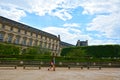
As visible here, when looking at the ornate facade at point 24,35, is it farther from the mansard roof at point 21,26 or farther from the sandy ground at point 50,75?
the sandy ground at point 50,75

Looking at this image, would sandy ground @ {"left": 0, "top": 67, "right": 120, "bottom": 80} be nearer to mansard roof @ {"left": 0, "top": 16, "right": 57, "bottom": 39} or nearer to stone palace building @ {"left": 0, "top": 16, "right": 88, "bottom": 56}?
stone palace building @ {"left": 0, "top": 16, "right": 88, "bottom": 56}

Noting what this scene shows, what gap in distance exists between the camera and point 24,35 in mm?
73938

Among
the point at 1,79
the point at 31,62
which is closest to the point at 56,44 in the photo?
the point at 31,62

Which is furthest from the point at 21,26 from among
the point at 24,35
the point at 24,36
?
the point at 24,36

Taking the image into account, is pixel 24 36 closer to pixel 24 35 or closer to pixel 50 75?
pixel 24 35

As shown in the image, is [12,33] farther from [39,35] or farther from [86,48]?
[86,48]

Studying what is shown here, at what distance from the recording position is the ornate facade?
65.2 meters

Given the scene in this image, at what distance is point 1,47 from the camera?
56.5 m

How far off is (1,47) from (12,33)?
40.8 feet

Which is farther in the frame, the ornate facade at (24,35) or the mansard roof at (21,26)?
the ornate facade at (24,35)

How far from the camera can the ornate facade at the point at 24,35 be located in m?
65.2

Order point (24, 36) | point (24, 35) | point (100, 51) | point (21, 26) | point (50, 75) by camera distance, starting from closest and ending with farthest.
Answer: point (50, 75) → point (100, 51) → point (21, 26) → point (24, 35) → point (24, 36)

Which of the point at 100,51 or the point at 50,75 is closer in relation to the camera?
the point at 50,75

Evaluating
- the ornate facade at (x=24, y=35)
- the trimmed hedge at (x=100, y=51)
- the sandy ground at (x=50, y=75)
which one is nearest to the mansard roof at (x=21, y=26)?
the ornate facade at (x=24, y=35)
